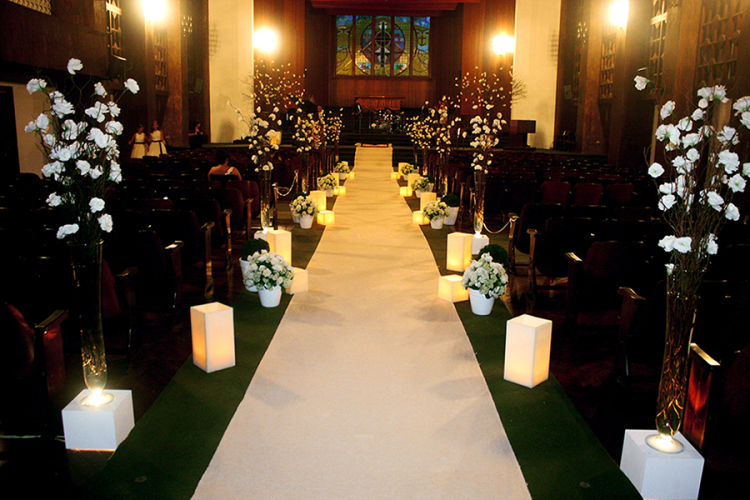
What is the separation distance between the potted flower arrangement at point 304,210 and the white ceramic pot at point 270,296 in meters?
3.60

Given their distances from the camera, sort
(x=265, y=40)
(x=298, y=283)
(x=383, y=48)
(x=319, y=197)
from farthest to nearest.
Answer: (x=383, y=48), (x=265, y=40), (x=319, y=197), (x=298, y=283)

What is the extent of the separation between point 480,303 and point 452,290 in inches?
16.7

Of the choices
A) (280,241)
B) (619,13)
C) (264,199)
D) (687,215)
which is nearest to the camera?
(687,215)

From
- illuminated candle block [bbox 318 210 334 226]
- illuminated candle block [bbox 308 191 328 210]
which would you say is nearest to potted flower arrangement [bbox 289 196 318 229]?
illuminated candle block [bbox 318 210 334 226]

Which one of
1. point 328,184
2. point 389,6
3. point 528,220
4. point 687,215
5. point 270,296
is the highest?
→ point 389,6

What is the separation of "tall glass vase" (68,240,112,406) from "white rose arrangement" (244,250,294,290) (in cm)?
196

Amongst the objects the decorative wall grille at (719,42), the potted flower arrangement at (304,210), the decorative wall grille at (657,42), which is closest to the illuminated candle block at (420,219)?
the potted flower arrangement at (304,210)

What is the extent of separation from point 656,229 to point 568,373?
1.48 meters

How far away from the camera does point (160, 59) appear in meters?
16.8

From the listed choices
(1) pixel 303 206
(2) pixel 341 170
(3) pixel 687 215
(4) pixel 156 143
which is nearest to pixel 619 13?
(2) pixel 341 170

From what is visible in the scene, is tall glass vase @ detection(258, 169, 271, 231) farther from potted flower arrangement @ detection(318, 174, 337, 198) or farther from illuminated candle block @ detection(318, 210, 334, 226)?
potted flower arrangement @ detection(318, 174, 337, 198)

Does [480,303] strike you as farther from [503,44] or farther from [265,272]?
[503,44]

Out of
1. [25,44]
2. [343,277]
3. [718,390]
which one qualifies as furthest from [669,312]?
[25,44]

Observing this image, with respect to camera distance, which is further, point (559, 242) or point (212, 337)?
point (559, 242)
